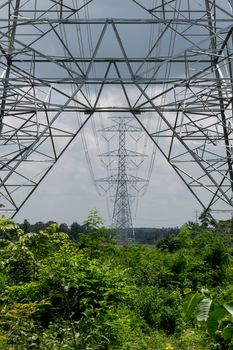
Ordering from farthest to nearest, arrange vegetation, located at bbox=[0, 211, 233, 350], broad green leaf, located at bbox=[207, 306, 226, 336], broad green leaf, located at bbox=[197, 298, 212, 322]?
1. vegetation, located at bbox=[0, 211, 233, 350]
2. broad green leaf, located at bbox=[207, 306, 226, 336]
3. broad green leaf, located at bbox=[197, 298, 212, 322]

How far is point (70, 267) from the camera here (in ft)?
28.5

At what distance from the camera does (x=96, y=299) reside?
8531 millimetres

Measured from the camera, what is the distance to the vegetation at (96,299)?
6.07 metres

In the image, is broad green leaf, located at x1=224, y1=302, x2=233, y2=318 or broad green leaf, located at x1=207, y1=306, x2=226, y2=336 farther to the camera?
broad green leaf, located at x1=207, y1=306, x2=226, y2=336

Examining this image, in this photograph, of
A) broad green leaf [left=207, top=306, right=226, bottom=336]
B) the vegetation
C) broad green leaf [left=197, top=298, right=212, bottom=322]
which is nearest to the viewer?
broad green leaf [left=197, top=298, right=212, bottom=322]

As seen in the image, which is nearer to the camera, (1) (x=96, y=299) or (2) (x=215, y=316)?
(2) (x=215, y=316)

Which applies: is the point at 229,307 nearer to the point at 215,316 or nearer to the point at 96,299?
the point at 215,316

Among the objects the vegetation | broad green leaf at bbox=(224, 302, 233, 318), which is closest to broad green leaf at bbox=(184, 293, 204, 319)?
the vegetation

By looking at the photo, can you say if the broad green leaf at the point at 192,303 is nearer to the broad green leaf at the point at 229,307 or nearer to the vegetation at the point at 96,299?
the vegetation at the point at 96,299

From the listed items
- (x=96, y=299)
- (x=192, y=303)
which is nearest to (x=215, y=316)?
(x=192, y=303)

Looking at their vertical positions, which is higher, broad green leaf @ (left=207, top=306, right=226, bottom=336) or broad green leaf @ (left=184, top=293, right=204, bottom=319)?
broad green leaf @ (left=184, top=293, right=204, bottom=319)

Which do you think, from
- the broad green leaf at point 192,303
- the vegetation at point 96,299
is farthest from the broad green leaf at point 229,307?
the broad green leaf at point 192,303

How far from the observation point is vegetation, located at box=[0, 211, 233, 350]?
19.9 ft

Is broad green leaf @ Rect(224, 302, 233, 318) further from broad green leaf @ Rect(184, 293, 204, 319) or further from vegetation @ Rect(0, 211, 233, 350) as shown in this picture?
broad green leaf @ Rect(184, 293, 204, 319)
